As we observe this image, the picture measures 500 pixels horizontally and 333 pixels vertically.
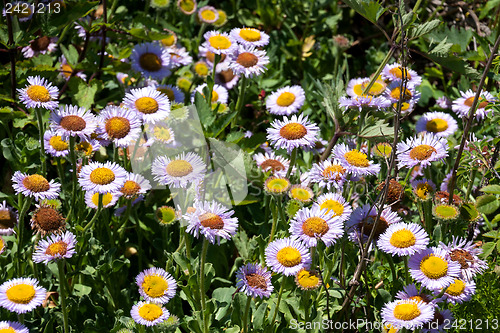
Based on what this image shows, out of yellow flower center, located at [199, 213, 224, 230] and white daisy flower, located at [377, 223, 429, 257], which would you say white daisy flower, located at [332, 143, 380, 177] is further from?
yellow flower center, located at [199, 213, 224, 230]

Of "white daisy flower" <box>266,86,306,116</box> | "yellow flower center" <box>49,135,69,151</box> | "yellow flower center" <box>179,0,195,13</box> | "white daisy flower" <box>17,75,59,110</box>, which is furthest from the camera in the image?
"yellow flower center" <box>179,0,195,13</box>

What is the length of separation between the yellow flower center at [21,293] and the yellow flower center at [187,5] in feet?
6.52

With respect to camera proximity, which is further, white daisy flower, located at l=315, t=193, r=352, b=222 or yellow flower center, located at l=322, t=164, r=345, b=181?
yellow flower center, located at l=322, t=164, r=345, b=181

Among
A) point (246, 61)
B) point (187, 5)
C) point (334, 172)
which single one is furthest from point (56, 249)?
point (187, 5)

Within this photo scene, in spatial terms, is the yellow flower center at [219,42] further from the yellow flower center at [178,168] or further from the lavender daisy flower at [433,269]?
the lavender daisy flower at [433,269]

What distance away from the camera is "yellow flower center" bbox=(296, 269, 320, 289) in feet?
6.03

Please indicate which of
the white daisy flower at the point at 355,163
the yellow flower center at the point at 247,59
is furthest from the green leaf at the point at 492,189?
the yellow flower center at the point at 247,59

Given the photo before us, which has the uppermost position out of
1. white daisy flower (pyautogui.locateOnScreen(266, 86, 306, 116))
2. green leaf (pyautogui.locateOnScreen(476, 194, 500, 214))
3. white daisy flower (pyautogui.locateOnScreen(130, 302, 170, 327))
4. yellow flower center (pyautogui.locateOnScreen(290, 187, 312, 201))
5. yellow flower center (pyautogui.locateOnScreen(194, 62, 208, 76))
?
yellow flower center (pyautogui.locateOnScreen(194, 62, 208, 76))

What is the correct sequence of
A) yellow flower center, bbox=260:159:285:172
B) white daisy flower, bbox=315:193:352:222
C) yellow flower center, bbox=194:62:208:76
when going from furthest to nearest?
yellow flower center, bbox=194:62:208:76 < yellow flower center, bbox=260:159:285:172 < white daisy flower, bbox=315:193:352:222

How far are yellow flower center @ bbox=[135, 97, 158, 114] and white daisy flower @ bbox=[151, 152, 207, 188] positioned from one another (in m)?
0.28

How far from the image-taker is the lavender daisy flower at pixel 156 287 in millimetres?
1935

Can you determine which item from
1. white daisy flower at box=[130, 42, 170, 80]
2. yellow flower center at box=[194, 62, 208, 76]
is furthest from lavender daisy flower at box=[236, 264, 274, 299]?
yellow flower center at box=[194, 62, 208, 76]

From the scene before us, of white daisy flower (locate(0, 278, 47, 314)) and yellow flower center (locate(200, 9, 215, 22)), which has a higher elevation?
yellow flower center (locate(200, 9, 215, 22))

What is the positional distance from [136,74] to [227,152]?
29.4 inches
